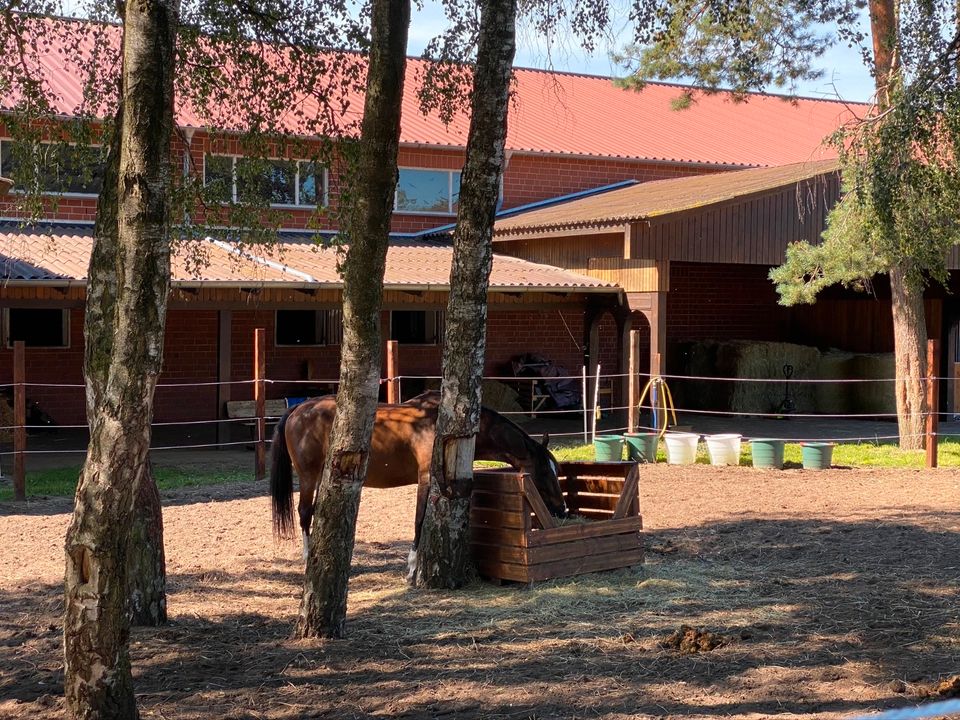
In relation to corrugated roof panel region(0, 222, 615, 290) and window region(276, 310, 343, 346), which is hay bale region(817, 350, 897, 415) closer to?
corrugated roof panel region(0, 222, 615, 290)

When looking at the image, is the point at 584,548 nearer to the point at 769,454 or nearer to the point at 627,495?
the point at 627,495

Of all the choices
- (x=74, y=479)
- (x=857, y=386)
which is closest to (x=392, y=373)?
(x=74, y=479)

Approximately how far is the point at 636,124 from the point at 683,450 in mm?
13957

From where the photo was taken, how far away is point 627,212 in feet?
56.9

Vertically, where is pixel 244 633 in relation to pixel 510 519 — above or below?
below

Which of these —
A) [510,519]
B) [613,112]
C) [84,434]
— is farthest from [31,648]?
[613,112]

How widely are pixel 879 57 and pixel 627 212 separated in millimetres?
4307

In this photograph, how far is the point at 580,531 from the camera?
314 inches

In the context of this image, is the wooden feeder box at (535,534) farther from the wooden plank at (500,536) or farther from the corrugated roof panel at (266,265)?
the corrugated roof panel at (266,265)

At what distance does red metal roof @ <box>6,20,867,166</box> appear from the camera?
896 inches

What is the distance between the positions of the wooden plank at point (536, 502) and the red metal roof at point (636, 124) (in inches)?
512

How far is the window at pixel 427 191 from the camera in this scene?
21.9 meters

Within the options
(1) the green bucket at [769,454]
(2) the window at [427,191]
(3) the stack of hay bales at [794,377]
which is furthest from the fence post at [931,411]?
(2) the window at [427,191]

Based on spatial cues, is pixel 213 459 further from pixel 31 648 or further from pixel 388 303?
pixel 31 648
